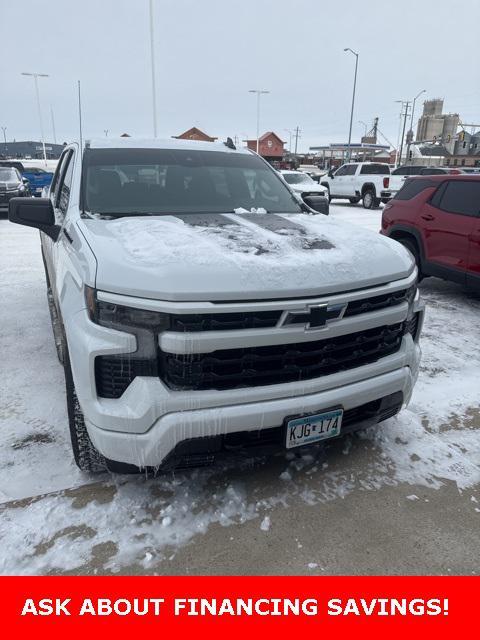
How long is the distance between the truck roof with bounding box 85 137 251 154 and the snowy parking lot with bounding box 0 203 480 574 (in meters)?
2.05

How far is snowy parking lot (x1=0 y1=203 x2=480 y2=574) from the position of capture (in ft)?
7.36

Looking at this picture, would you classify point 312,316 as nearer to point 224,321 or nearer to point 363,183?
point 224,321

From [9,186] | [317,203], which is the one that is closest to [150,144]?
Answer: [317,203]

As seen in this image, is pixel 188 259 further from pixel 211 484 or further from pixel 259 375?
pixel 211 484

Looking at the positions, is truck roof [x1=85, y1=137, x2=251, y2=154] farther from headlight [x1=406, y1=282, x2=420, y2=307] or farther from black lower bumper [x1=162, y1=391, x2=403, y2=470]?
black lower bumper [x1=162, y1=391, x2=403, y2=470]

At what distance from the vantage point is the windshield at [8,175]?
15447mm

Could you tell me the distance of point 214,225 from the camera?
2.98 meters

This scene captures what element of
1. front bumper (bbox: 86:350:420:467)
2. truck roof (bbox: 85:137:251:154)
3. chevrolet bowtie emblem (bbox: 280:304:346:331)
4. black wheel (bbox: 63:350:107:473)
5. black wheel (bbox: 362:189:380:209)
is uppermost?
truck roof (bbox: 85:137:251:154)

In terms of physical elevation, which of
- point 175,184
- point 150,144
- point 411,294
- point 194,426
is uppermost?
point 150,144

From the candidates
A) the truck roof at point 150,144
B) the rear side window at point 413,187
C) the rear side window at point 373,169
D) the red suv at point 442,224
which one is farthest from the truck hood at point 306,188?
the truck roof at point 150,144

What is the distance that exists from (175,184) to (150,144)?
2.19 ft

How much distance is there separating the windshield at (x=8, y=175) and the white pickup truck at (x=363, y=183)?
44.0 feet

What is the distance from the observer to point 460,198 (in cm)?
648

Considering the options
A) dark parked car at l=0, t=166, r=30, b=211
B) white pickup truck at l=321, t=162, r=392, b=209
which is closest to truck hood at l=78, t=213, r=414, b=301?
dark parked car at l=0, t=166, r=30, b=211
